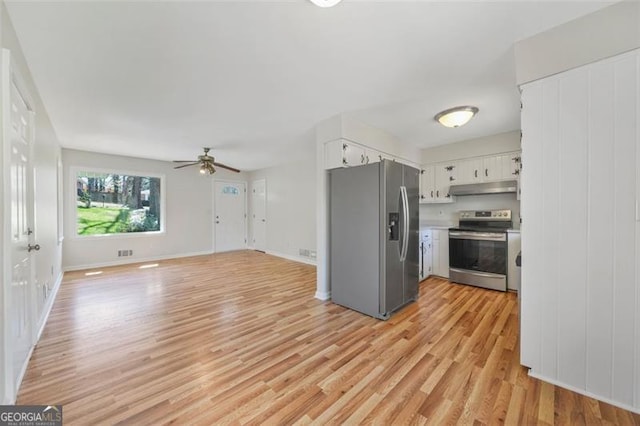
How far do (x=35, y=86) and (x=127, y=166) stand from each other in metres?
3.67

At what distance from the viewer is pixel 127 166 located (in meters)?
5.73

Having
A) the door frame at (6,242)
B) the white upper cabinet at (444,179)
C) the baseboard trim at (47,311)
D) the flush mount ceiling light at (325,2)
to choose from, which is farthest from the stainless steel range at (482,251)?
the baseboard trim at (47,311)

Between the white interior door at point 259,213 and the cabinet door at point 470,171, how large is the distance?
16.5 ft

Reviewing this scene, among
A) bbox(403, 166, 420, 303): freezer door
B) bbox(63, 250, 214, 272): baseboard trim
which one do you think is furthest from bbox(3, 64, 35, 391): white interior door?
bbox(63, 250, 214, 272): baseboard trim

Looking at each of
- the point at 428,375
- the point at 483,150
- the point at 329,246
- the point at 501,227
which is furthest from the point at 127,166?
the point at 501,227

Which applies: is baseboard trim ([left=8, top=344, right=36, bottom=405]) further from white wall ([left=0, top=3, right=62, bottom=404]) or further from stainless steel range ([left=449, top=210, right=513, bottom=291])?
stainless steel range ([left=449, top=210, right=513, bottom=291])

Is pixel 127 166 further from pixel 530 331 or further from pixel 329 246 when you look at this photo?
pixel 530 331

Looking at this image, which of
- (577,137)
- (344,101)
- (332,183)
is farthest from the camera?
(332,183)

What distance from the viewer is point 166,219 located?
6273 millimetres

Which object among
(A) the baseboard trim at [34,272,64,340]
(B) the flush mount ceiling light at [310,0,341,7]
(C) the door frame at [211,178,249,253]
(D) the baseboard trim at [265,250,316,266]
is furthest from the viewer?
(C) the door frame at [211,178,249,253]

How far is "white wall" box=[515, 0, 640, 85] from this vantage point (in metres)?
1.52

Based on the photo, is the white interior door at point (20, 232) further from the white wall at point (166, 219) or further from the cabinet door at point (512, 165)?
the cabinet door at point (512, 165)

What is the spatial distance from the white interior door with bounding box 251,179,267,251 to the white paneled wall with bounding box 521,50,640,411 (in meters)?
6.34

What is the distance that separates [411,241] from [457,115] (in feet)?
5.39
